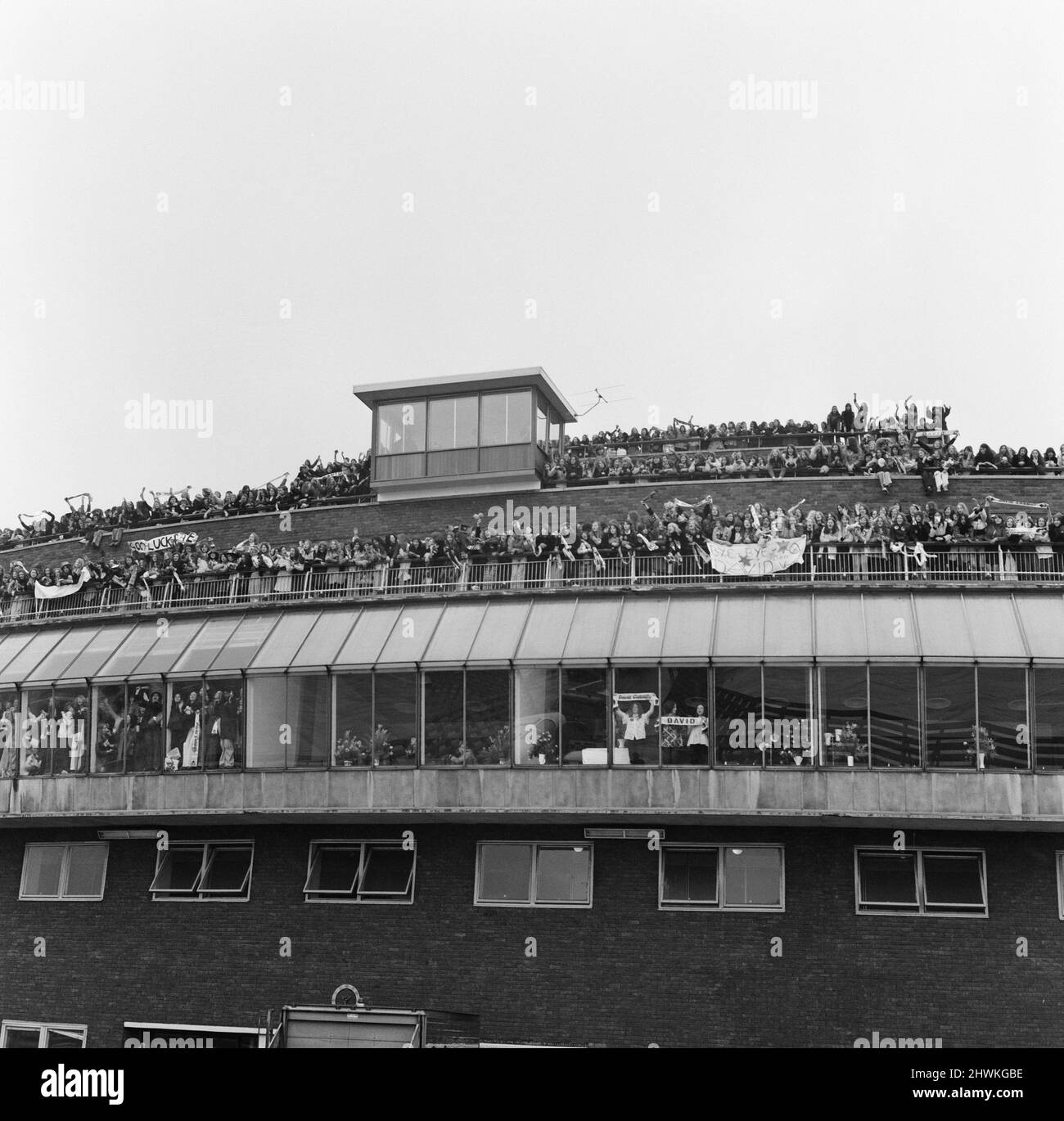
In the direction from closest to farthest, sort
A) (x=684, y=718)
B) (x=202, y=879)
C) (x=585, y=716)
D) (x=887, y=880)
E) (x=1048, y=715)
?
(x=1048, y=715) < (x=887, y=880) < (x=684, y=718) < (x=585, y=716) < (x=202, y=879)

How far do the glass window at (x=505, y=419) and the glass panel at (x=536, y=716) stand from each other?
13574mm

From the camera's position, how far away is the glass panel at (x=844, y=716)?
3195 cm

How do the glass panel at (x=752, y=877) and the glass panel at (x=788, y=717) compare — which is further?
the glass panel at (x=752, y=877)

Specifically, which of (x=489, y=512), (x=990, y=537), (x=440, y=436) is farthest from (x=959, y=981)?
(x=440, y=436)

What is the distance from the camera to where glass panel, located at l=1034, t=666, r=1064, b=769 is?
3114cm

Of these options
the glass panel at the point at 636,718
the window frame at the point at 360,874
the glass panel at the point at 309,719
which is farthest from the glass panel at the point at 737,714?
the glass panel at the point at 309,719

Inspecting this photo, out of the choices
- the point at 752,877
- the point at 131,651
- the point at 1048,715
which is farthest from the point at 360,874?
the point at 1048,715

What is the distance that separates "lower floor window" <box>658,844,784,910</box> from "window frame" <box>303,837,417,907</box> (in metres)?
6.55

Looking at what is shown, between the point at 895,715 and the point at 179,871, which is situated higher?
the point at 895,715

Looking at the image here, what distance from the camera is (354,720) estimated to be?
3550 centimetres

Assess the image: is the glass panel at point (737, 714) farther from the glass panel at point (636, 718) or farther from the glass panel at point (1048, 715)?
the glass panel at point (1048, 715)

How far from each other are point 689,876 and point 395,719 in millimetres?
8346

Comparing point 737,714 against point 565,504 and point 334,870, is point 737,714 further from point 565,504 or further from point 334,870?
point 565,504

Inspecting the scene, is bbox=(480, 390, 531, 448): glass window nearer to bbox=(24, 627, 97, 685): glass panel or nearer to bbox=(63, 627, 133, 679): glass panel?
bbox=(63, 627, 133, 679): glass panel
